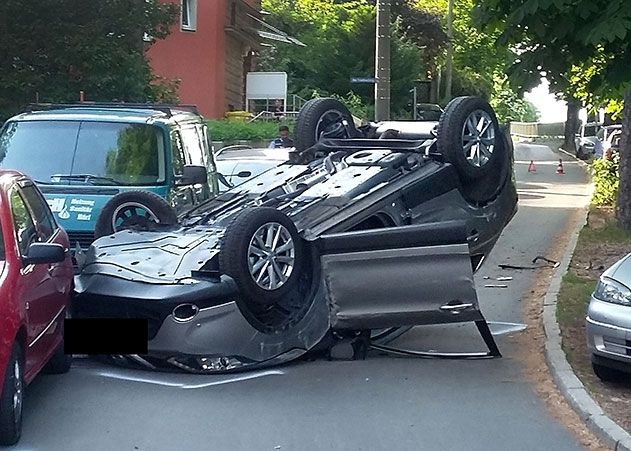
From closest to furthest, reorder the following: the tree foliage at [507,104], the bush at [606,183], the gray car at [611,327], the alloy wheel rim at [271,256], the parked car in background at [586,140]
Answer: the gray car at [611,327] → the alloy wheel rim at [271,256] → the tree foliage at [507,104] → the bush at [606,183] → the parked car in background at [586,140]

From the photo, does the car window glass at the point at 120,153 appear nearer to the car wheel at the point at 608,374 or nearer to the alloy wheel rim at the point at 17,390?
the alloy wheel rim at the point at 17,390

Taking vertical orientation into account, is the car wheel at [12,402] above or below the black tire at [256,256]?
below

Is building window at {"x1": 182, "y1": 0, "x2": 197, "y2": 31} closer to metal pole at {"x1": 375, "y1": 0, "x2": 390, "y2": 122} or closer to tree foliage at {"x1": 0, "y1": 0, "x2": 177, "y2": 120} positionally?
tree foliage at {"x1": 0, "y1": 0, "x2": 177, "y2": 120}

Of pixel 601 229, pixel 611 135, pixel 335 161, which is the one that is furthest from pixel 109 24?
pixel 611 135

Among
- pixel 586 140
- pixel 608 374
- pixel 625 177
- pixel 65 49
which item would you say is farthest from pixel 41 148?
pixel 586 140

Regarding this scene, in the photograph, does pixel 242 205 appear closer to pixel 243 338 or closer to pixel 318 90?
pixel 243 338

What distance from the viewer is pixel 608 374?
8.69 m

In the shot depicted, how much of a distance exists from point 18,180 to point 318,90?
38.0m

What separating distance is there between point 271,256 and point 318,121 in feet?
10.2

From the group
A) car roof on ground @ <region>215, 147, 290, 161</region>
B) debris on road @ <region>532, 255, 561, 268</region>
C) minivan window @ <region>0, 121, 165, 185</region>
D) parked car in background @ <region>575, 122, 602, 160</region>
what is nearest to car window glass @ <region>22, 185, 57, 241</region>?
minivan window @ <region>0, 121, 165, 185</region>

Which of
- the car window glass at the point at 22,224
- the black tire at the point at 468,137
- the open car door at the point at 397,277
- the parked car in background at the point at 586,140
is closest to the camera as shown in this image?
the car window glass at the point at 22,224

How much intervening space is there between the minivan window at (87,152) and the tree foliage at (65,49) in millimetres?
8585

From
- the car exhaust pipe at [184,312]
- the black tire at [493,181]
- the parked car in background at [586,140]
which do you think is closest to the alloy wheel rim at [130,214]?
the car exhaust pipe at [184,312]

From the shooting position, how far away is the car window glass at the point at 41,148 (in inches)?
460
